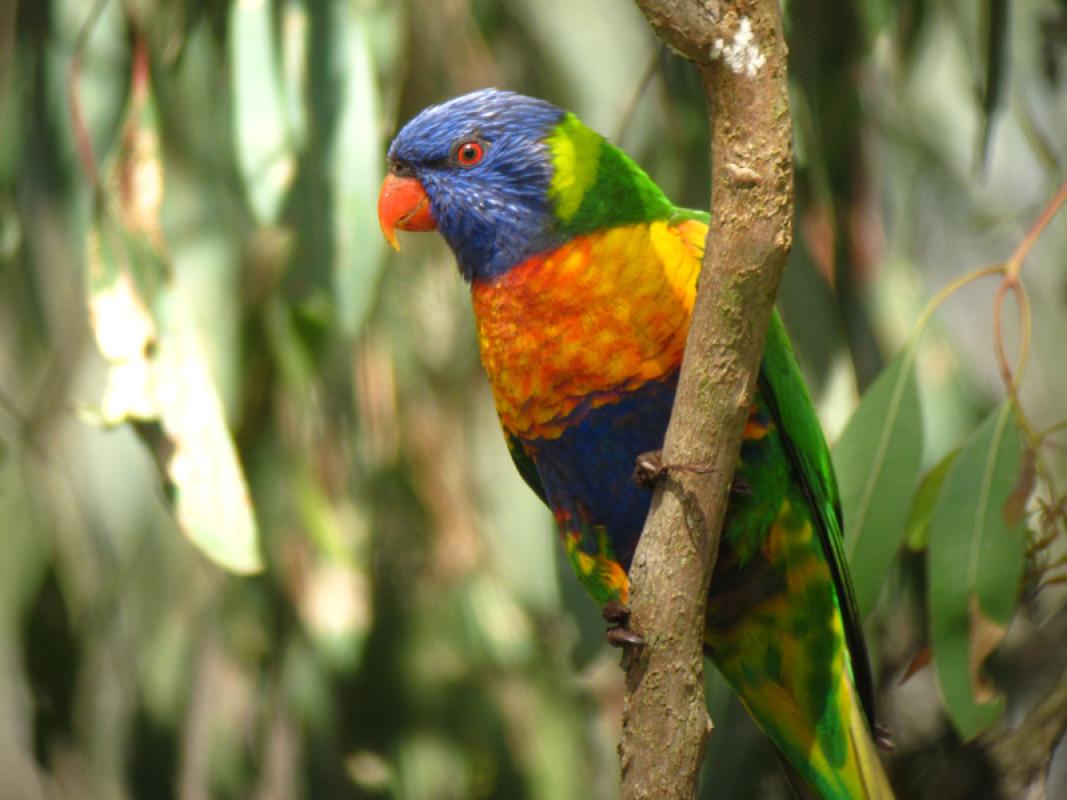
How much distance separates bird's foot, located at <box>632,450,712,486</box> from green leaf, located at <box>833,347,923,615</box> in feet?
1.86

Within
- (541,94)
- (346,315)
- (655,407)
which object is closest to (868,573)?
(655,407)

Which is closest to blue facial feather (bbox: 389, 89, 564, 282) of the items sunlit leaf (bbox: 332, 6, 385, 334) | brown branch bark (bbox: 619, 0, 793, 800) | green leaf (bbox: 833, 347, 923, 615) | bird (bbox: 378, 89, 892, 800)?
bird (bbox: 378, 89, 892, 800)

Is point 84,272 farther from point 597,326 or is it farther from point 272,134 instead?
point 597,326

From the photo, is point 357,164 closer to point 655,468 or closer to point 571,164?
point 571,164

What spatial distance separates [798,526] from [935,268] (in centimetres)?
146

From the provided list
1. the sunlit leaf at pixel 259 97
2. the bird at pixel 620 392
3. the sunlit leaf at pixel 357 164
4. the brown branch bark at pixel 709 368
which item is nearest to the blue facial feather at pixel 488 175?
the bird at pixel 620 392

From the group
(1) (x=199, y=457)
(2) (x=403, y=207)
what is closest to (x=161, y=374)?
(1) (x=199, y=457)

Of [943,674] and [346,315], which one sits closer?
[943,674]

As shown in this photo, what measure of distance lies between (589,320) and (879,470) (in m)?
0.54

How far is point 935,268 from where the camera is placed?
263 centimetres

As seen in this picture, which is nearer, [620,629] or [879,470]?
[620,629]

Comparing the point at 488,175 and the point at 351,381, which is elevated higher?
the point at 488,175

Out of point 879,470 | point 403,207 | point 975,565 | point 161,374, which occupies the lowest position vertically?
Answer: point 975,565

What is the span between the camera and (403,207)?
59.9 inches
